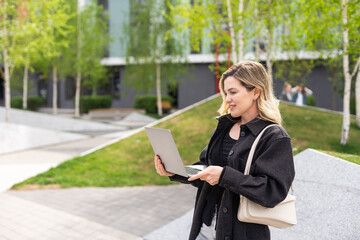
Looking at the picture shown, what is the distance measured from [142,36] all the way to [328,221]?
68.7 ft

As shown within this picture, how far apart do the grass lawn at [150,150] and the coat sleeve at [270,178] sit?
15.7 ft

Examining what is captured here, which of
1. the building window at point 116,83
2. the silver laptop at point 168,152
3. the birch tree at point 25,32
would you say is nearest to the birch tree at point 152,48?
the building window at point 116,83

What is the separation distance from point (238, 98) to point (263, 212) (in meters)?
0.67

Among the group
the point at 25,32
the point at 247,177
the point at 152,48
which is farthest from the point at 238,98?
the point at 152,48

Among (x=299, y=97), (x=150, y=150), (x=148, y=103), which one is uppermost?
(x=299, y=97)

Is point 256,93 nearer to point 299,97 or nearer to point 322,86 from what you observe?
point 299,97

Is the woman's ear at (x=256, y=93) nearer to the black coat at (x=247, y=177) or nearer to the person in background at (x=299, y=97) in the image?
the black coat at (x=247, y=177)

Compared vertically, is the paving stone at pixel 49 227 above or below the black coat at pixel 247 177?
below

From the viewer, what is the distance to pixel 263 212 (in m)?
2.02

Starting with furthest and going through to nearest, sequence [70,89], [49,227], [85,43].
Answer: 1. [70,89]
2. [85,43]
3. [49,227]

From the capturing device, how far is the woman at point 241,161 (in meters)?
1.95

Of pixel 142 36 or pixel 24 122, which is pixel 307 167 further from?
pixel 142 36

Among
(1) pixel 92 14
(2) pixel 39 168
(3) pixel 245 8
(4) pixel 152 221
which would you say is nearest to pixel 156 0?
(1) pixel 92 14

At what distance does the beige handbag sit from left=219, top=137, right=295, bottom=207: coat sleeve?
0.07m
